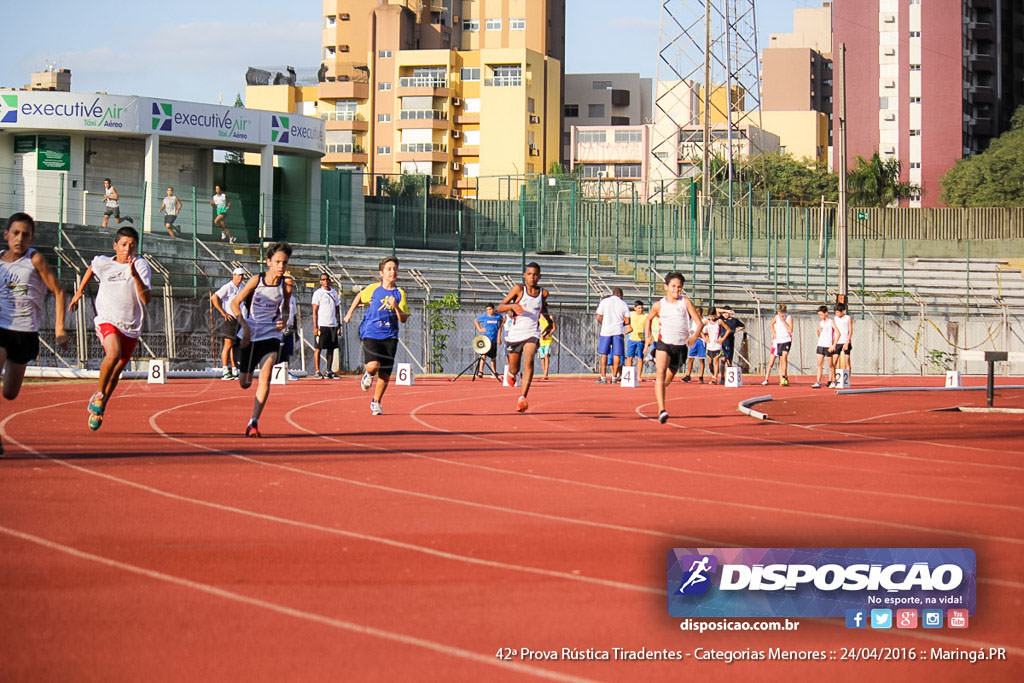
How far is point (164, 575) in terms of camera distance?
6.52 metres

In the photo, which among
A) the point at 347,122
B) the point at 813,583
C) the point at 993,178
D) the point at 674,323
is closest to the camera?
the point at 813,583

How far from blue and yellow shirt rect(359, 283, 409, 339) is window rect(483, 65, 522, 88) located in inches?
3216

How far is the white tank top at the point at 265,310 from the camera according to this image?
13.5m

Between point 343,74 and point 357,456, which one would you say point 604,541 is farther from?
point 343,74

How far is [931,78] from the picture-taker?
96.6 meters

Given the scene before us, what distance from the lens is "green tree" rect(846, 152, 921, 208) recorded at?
87.0 m

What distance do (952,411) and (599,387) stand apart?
29.1 ft

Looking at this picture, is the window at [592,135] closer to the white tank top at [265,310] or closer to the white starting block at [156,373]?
the white starting block at [156,373]

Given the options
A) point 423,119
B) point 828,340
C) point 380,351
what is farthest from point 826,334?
point 423,119

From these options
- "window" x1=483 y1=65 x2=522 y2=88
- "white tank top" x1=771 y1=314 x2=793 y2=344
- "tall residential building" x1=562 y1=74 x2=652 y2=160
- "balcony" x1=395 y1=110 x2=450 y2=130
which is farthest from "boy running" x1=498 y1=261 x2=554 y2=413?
"tall residential building" x1=562 y1=74 x2=652 y2=160

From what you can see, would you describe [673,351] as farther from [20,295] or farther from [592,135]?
[592,135]

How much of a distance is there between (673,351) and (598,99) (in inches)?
4025

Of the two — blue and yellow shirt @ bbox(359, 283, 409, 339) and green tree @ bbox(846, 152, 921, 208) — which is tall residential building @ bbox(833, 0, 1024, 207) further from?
blue and yellow shirt @ bbox(359, 283, 409, 339)

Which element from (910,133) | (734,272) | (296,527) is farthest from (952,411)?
(910,133)
